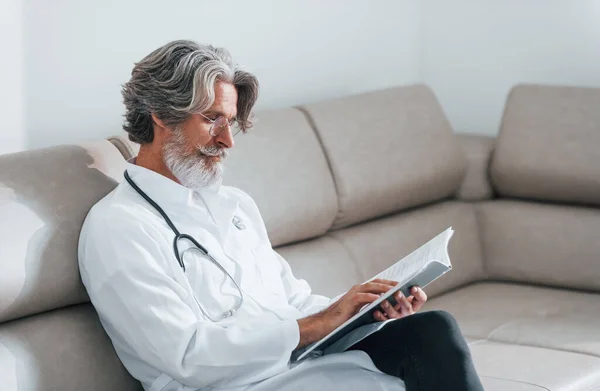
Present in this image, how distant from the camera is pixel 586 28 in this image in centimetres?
364

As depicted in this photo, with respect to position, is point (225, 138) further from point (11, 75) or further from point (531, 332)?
point (531, 332)

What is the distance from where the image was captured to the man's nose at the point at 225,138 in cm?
224

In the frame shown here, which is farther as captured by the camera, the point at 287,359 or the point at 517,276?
the point at 517,276

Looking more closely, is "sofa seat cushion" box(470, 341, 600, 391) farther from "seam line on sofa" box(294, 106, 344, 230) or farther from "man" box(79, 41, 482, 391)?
"seam line on sofa" box(294, 106, 344, 230)

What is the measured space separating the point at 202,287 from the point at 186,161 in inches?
10.8

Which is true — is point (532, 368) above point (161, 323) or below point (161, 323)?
below

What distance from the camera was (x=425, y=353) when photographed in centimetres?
204

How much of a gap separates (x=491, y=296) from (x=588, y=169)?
0.49 meters

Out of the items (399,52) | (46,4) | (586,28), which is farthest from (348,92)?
(46,4)

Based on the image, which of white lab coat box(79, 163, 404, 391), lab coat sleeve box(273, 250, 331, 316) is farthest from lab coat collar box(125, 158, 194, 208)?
lab coat sleeve box(273, 250, 331, 316)

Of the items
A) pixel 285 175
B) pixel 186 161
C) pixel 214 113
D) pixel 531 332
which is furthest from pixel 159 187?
pixel 531 332

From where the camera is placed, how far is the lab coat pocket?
7.72 feet

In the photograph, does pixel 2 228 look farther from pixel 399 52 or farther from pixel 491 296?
pixel 399 52

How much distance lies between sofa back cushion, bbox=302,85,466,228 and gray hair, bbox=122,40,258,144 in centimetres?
81
